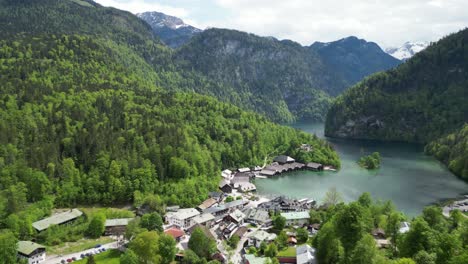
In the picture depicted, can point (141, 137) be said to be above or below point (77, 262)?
above

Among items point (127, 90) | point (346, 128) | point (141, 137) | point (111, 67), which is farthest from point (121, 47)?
point (141, 137)

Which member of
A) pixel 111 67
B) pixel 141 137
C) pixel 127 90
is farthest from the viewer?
pixel 111 67

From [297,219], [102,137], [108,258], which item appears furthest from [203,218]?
[102,137]

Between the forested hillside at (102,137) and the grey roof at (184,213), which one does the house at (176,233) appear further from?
the forested hillside at (102,137)

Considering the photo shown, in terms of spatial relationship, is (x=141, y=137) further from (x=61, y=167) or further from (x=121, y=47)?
(x=121, y=47)

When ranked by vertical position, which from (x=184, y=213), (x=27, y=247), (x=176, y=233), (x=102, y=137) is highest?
(x=102, y=137)

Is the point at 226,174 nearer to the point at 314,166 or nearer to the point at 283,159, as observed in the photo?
the point at 283,159
